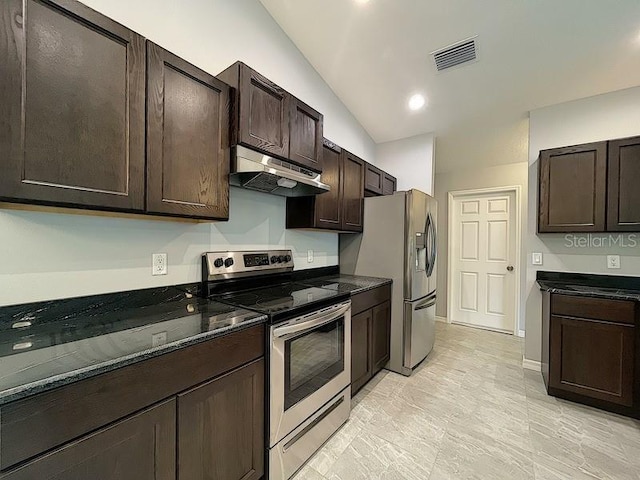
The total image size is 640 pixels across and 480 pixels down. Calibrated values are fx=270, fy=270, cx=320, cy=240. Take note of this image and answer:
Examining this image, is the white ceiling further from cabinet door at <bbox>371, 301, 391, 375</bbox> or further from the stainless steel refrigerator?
cabinet door at <bbox>371, 301, 391, 375</bbox>

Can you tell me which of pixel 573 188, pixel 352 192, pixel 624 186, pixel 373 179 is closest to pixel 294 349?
pixel 352 192

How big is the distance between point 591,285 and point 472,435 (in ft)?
6.17

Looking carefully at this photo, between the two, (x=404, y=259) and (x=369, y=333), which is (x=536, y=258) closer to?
(x=404, y=259)

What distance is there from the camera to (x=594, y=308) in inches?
85.4

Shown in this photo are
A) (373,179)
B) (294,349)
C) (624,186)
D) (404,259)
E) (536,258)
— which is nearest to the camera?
(294,349)

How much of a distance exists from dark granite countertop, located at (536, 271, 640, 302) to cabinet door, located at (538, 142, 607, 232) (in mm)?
491

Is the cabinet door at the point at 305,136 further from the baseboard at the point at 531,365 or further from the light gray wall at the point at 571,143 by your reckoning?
→ the baseboard at the point at 531,365

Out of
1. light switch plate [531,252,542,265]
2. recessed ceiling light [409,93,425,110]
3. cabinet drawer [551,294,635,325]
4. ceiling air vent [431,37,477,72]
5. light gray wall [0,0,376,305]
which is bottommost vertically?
cabinet drawer [551,294,635,325]

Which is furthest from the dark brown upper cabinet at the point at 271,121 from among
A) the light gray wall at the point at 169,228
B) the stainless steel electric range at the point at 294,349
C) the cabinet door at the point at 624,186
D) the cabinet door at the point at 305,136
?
the cabinet door at the point at 624,186

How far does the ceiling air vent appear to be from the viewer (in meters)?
2.34

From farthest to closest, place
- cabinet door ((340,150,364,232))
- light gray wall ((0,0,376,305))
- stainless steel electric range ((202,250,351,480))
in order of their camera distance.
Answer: cabinet door ((340,150,364,232)), stainless steel electric range ((202,250,351,480)), light gray wall ((0,0,376,305))

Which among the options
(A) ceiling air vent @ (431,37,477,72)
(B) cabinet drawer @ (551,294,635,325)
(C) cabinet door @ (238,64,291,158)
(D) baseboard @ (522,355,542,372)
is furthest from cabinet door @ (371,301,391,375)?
(A) ceiling air vent @ (431,37,477,72)

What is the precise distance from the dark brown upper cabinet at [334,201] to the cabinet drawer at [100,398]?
1.34 m

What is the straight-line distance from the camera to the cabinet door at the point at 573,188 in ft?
7.91
